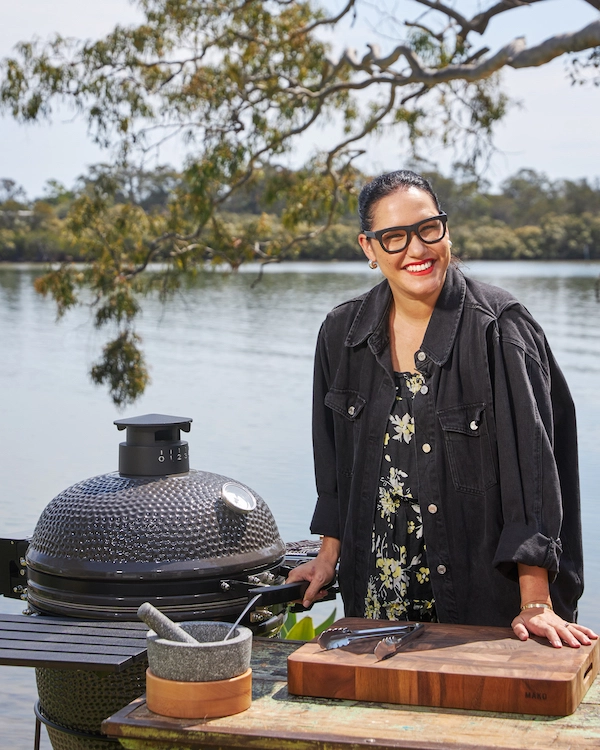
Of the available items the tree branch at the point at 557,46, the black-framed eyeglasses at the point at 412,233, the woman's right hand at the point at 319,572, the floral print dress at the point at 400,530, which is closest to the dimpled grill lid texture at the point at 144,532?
the woman's right hand at the point at 319,572

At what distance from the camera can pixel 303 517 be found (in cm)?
923

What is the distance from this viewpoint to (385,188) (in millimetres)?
2541

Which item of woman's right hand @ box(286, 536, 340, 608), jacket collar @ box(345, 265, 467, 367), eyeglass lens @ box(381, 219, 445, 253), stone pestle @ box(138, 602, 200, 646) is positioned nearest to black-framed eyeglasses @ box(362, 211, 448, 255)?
eyeglass lens @ box(381, 219, 445, 253)

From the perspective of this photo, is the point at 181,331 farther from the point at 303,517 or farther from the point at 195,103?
the point at 303,517

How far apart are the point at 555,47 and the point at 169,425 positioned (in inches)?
255

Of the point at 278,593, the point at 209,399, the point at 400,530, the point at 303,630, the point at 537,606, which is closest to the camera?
the point at 537,606

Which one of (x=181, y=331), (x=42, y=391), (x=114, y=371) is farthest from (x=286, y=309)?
(x=114, y=371)

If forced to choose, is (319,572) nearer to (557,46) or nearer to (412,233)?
(412,233)

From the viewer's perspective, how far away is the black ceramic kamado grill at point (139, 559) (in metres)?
2.48

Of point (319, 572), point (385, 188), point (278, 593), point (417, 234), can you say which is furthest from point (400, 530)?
point (385, 188)

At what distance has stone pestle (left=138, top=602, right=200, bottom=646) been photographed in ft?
6.24

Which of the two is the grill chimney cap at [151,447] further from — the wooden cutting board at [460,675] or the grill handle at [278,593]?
the wooden cutting board at [460,675]

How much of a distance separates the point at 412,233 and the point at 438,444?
0.47m

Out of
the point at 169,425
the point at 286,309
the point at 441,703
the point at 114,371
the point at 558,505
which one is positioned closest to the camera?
the point at 441,703
